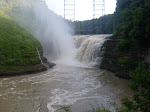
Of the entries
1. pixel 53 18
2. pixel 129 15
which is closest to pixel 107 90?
pixel 129 15

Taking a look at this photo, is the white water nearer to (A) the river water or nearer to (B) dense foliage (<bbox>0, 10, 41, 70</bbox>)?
(A) the river water

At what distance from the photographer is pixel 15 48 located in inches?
842

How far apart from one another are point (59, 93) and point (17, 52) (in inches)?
434

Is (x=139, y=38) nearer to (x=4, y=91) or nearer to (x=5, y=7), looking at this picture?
(x=4, y=91)

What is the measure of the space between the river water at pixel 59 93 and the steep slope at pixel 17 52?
178cm

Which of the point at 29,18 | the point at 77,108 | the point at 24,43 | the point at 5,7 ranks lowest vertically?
the point at 77,108

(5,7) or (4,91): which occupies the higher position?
(5,7)

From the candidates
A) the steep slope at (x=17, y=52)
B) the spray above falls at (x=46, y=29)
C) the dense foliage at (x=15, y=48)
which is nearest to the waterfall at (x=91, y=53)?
→ the spray above falls at (x=46, y=29)

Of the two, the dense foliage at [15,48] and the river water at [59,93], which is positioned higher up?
the dense foliage at [15,48]

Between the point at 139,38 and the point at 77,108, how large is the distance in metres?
10.8

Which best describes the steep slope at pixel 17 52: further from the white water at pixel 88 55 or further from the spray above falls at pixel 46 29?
the spray above falls at pixel 46 29

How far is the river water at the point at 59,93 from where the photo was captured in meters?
10.4

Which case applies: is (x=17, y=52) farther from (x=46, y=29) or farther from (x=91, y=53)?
(x=46, y=29)

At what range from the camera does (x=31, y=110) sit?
31.8 ft
